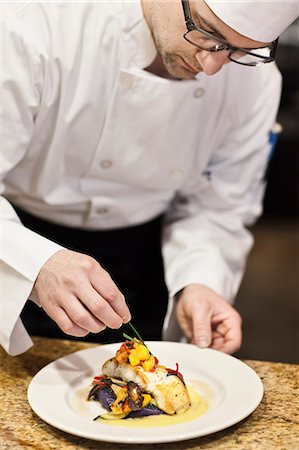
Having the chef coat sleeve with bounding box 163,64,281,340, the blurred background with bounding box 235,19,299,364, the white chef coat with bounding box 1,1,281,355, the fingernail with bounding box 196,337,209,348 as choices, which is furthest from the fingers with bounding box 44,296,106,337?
the blurred background with bounding box 235,19,299,364

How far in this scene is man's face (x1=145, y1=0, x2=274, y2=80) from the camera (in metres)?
1.60

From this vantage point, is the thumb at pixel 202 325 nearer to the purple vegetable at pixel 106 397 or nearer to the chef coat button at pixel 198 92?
the purple vegetable at pixel 106 397

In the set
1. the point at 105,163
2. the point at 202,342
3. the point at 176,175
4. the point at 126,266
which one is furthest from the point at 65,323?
the point at 126,266

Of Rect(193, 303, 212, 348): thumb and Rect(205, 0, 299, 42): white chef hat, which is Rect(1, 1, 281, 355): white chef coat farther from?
Rect(205, 0, 299, 42): white chef hat

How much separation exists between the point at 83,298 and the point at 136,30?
2.23 feet

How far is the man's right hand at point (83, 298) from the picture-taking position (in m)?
1.48

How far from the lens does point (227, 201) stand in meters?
2.29

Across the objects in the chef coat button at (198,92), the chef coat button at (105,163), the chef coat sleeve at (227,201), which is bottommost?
the chef coat sleeve at (227,201)

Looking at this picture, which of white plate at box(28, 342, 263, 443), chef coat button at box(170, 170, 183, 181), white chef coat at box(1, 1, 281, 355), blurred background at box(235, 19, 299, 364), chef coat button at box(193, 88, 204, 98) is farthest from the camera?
blurred background at box(235, 19, 299, 364)

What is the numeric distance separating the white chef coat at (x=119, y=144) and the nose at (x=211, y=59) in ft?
0.66

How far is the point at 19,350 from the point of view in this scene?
171cm

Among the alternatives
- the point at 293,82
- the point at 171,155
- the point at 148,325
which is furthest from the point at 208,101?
the point at 293,82

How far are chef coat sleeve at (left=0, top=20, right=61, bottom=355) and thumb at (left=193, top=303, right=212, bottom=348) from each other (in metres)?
0.37

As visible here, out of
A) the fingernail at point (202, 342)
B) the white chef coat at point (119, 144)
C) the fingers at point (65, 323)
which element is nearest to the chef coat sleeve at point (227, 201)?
the white chef coat at point (119, 144)
